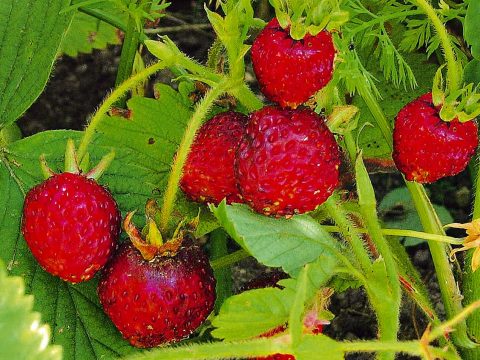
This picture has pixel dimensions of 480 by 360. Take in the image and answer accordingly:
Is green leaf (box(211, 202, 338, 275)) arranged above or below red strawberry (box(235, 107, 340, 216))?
below

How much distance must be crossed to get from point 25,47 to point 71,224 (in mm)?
326

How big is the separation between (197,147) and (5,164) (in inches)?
10.9

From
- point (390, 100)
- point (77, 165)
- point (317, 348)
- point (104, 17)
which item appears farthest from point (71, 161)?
point (390, 100)

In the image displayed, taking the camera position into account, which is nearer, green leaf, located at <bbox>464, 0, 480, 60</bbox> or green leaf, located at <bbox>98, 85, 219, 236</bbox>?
green leaf, located at <bbox>464, 0, 480, 60</bbox>

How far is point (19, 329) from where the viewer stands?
1.87ft

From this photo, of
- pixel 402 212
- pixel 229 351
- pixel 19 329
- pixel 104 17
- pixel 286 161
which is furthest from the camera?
pixel 402 212

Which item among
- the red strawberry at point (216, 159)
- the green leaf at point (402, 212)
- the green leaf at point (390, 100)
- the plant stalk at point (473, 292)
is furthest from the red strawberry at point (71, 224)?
the green leaf at point (402, 212)

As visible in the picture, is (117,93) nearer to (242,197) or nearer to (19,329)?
(242,197)

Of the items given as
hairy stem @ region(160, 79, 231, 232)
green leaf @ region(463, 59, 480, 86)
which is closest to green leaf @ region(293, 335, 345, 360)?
hairy stem @ region(160, 79, 231, 232)

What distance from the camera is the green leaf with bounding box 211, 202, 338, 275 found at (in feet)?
2.74

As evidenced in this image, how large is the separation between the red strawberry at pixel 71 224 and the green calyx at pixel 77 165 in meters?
0.02

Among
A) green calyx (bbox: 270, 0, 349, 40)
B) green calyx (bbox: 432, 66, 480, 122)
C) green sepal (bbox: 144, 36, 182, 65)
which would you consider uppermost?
green calyx (bbox: 270, 0, 349, 40)

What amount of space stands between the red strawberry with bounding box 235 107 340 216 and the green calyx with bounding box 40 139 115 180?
0.17 m

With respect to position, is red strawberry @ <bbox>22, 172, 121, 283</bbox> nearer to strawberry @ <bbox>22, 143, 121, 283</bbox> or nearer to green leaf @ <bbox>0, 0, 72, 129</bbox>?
strawberry @ <bbox>22, 143, 121, 283</bbox>
